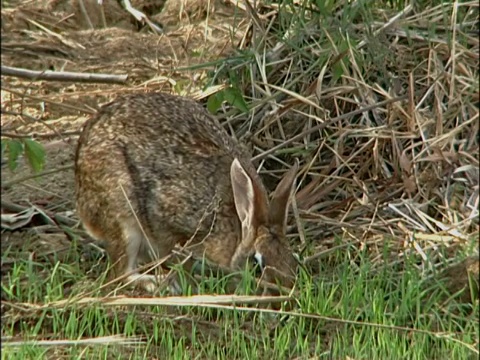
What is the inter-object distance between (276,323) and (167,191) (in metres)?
1.24

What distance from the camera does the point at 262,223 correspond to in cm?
639

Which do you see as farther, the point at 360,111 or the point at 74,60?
the point at 74,60

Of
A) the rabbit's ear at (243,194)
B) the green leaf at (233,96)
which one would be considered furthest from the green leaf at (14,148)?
the green leaf at (233,96)

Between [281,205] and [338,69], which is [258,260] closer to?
[281,205]

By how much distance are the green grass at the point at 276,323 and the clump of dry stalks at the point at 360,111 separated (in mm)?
539

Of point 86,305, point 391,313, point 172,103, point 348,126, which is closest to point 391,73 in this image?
point 348,126

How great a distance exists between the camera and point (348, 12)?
753 cm

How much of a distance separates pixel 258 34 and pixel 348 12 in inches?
27.1

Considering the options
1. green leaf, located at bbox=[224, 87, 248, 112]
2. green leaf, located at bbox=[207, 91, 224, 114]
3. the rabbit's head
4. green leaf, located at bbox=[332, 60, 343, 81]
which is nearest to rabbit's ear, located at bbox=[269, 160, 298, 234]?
the rabbit's head

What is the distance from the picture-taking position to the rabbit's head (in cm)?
621

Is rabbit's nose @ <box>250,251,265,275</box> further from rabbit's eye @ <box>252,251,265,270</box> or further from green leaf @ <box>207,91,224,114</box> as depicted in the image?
green leaf @ <box>207,91,224,114</box>

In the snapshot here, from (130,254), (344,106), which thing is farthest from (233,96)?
(344,106)

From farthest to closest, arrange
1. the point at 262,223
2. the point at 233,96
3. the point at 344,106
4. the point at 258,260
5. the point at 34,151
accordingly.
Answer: the point at 344,106, the point at 233,96, the point at 262,223, the point at 258,260, the point at 34,151

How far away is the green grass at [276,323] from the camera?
5465 millimetres
